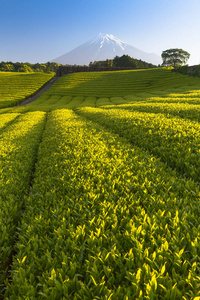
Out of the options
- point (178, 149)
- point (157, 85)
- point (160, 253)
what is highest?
point (157, 85)

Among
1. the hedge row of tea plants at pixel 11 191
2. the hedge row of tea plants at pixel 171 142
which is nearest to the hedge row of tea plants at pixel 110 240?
the hedge row of tea plants at pixel 11 191

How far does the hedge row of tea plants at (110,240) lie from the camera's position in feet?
6.31

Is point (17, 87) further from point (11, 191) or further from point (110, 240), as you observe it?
point (110, 240)

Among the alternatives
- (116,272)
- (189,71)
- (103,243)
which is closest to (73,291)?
(116,272)

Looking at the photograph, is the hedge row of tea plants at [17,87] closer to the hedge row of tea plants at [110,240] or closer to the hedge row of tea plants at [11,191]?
the hedge row of tea plants at [11,191]

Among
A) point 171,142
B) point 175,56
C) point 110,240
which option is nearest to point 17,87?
point 171,142

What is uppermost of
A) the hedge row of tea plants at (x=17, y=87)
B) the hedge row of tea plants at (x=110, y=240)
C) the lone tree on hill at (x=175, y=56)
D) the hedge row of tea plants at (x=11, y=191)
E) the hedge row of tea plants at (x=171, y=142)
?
the lone tree on hill at (x=175, y=56)

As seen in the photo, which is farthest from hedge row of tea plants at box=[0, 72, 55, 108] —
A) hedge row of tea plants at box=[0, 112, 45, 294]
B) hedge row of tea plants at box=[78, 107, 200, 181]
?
hedge row of tea plants at box=[78, 107, 200, 181]

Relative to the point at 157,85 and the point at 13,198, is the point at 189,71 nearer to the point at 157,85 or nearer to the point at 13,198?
the point at 157,85

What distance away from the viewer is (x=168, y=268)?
7.07ft

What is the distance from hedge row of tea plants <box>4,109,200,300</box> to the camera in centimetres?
192

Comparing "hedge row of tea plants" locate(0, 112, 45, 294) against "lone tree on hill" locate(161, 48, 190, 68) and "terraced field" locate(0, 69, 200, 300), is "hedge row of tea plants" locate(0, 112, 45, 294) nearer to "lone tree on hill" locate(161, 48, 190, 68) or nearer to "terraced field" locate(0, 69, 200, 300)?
"terraced field" locate(0, 69, 200, 300)

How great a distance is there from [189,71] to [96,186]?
6376 centimetres

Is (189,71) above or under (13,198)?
above
